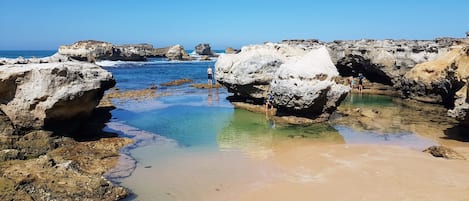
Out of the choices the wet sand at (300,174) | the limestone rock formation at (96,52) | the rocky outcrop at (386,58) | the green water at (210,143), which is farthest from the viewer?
the limestone rock formation at (96,52)

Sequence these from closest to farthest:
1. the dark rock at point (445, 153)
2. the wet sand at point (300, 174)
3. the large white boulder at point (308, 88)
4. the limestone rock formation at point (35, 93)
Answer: the wet sand at point (300, 174), the dark rock at point (445, 153), the limestone rock formation at point (35, 93), the large white boulder at point (308, 88)

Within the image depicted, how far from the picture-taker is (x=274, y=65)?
22000mm

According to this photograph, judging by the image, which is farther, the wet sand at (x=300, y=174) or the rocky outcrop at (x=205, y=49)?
the rocky outcrop at (x=205, y=49)

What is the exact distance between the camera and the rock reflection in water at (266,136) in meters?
14.6

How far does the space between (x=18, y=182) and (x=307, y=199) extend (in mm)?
6585

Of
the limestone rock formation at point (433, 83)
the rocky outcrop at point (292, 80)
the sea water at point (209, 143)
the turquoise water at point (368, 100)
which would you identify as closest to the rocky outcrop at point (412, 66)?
the limestone rock formation at point (433, 83)

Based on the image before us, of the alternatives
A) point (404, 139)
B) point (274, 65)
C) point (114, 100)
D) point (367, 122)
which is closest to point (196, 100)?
point (114, 100)

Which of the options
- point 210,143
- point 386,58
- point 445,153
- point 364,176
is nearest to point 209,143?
point 210,143

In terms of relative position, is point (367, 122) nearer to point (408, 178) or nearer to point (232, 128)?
point (232, 128)

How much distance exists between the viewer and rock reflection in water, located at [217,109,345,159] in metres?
14.6

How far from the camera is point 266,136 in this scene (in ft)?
54.0

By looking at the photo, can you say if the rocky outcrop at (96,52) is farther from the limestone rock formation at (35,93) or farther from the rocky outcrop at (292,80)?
→ the limestone rock formation at (35,93)

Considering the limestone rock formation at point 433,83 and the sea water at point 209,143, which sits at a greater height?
the limestone rock formation at point 433,83

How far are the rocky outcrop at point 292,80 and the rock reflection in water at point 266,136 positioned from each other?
3.50 feet
